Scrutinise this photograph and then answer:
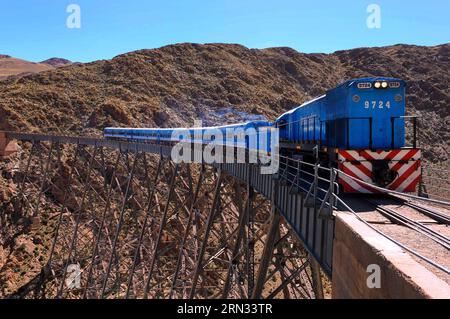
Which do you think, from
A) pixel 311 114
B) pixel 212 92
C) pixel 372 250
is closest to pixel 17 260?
pixel 311 114

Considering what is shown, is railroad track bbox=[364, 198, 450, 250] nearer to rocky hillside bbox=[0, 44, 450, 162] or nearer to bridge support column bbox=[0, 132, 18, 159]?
bridge support column bbox=[0, 132, 18, 159]

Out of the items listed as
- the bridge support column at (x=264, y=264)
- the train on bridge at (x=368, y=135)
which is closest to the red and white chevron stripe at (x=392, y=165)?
the train on bridge at (x=368, y=135)

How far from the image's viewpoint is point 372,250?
Result: 4555 millimetres

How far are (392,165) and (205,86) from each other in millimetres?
60681

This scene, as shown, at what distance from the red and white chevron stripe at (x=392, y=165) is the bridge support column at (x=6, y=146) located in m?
33.5

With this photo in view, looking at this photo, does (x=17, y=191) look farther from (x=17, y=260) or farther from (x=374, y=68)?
(x=374, y=68)

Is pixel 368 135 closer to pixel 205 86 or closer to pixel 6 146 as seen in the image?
pixel 6 146

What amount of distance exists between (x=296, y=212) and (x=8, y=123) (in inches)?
1622

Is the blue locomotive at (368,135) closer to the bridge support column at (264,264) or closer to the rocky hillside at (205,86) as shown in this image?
the bridge support column at (264,264)

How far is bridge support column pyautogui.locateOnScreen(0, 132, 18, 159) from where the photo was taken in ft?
114

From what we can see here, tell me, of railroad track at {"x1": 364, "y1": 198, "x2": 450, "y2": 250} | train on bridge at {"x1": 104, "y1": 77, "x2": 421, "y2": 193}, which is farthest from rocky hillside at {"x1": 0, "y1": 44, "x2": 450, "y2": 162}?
railroad track at {"x1": 364, "y1": 198, "x2": 450, "y2": 250}

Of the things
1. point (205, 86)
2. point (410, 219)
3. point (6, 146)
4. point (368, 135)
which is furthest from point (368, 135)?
point (205, 86)
